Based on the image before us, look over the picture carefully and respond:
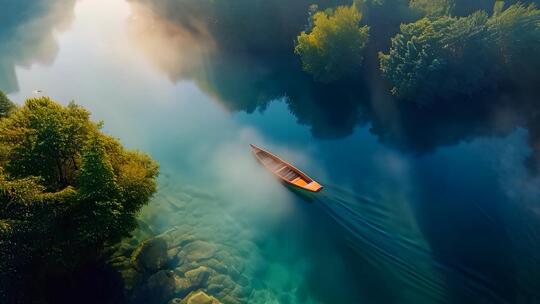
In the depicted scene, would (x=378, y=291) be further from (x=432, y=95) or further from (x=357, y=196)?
(x=432, y=95)

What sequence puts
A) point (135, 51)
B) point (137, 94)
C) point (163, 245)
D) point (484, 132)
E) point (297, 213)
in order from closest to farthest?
point (163, 245) → point (297, 213) → point (484, 132) → point (137, 94) → point (135, 51)

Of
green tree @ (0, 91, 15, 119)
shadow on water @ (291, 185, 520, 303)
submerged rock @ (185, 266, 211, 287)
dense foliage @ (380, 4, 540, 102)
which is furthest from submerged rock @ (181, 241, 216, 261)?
dense foliage @ (380, 4, 540, 102)

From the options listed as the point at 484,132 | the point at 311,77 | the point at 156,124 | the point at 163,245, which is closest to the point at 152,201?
the point at 163,245

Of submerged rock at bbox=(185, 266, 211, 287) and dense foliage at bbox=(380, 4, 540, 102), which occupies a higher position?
dense foliage at bbox=(380, 4, 540, 102)

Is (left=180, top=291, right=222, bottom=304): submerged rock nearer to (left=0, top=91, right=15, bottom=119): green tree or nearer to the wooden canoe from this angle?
the wooden canoe

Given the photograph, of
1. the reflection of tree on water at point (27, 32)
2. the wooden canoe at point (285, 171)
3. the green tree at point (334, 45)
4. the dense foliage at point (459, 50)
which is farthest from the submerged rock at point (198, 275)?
the reflection of tree on water at point (27, 32)

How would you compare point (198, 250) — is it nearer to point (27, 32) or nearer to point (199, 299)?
point (199, 299)

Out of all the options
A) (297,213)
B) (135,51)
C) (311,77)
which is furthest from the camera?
(135,51)
